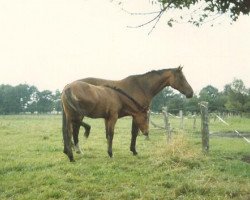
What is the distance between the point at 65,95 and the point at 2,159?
2.55 metres

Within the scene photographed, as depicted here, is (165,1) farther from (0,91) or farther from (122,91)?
(0,91)

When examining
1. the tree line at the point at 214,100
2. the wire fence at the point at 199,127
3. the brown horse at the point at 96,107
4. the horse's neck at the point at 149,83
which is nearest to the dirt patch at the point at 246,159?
the wire fence at the point at 199,127

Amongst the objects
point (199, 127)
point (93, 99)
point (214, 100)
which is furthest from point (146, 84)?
point (214, 100)

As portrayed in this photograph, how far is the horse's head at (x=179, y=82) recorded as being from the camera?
1200cm

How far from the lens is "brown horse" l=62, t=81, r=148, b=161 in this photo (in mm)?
9914

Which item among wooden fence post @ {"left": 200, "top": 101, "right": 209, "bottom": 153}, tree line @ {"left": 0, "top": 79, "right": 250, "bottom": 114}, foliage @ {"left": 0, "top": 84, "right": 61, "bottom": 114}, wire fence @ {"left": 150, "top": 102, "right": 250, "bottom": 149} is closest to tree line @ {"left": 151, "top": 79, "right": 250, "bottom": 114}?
tree line @ {"left": 0, "top": 79, "right": 250, "bottom": 114}

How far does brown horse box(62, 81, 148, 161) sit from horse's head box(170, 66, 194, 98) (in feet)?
4.07

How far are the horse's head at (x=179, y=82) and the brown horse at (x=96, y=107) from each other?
1.24 metres

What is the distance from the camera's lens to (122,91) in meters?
11.4

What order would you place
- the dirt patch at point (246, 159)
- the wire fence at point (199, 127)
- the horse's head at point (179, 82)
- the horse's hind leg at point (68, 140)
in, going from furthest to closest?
1. the wire fence at point (199, 127)
2. the horse's head at point (179, 82)
3. the dirt patch at point (246, 159)
4. the horse's hind leg at point (68, 140)

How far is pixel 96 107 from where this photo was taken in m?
10.6

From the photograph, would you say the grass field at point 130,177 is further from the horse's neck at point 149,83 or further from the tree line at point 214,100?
the tree line at point 214,100

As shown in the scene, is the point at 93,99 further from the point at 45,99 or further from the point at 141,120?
the point at 45,99

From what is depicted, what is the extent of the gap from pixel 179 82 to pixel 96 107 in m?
2.83
